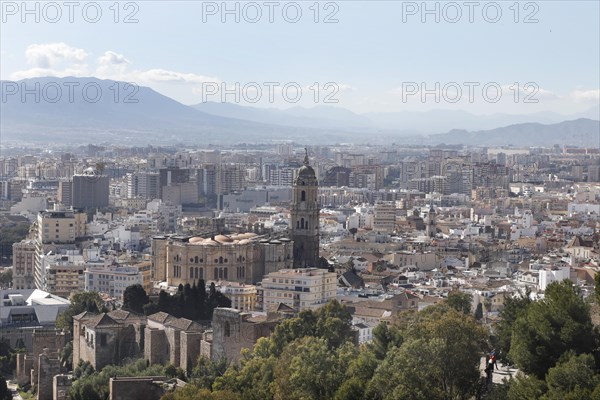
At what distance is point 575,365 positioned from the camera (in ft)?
54.5

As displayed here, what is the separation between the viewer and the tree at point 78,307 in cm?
3041

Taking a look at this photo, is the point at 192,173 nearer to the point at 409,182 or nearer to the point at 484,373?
the point at 409,182

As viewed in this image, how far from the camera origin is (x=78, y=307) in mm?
31250

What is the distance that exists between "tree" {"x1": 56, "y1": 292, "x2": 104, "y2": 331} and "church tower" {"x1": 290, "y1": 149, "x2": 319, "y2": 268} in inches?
331

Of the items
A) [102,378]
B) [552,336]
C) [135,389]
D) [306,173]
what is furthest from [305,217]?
[552,336]

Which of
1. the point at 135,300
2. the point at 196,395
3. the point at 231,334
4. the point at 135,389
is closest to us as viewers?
the point at 196,395

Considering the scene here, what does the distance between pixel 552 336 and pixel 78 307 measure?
1565 centimetres

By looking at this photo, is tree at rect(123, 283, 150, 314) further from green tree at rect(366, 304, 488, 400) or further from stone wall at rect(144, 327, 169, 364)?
green tree at rect(366, 304, 488, 400)

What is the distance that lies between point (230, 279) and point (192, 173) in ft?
206

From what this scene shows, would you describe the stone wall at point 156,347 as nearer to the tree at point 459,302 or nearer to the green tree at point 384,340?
the tree at point 459,302

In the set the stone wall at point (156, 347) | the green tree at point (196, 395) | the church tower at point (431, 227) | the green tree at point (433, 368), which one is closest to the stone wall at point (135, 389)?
the green tree at point (196, 395)

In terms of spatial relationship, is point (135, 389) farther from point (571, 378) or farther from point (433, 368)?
point (571, 378)

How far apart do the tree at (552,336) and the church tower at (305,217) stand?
70.7 ft

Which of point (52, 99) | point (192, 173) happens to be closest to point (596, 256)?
point (192, 173)
